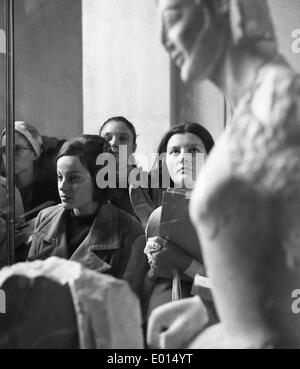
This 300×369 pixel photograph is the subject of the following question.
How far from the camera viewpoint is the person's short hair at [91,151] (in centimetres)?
169

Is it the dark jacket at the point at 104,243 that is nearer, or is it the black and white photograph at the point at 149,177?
the black and white photograph at the point at 149,177

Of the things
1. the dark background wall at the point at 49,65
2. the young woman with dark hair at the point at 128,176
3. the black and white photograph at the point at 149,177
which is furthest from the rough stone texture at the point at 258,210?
Result: the dark background wall at the point at 49,65

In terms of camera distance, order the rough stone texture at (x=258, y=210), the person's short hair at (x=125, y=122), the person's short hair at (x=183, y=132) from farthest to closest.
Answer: the person's short hair at (x=125, y=122) < the person's short hair at (x=183, y=132) < the rough stone texture at (x=258, y=210)

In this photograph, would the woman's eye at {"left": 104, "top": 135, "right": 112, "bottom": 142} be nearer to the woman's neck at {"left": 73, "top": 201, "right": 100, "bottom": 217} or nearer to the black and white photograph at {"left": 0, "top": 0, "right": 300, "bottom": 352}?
the black and white photograph at {"left": 0, "top": 0, "right": 300, "bottom": 352}

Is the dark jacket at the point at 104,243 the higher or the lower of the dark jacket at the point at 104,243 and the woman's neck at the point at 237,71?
the lower

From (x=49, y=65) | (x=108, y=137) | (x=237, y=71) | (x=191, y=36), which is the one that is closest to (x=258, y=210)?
(x=237, y=71)

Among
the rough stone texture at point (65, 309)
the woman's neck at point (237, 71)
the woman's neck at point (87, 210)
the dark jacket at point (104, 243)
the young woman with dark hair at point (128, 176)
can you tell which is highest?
the woman's neck at point (237, 71)

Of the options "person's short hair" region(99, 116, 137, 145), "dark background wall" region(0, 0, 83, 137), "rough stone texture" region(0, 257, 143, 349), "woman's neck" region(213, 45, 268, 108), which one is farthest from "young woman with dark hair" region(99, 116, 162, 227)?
"woman's neck" region(213, 45, 268, 108)

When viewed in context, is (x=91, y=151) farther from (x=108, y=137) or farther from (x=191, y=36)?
(x=191, y=36)

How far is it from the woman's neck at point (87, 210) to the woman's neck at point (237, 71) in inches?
20.5

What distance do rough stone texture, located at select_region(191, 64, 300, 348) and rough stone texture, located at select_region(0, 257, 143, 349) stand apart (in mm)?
307

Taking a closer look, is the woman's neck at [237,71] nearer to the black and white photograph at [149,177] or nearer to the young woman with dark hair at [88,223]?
the black and white photograph at [149,177]

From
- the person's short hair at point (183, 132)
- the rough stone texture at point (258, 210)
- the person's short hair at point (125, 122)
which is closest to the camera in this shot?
the rough stone texture at point (258, 210)

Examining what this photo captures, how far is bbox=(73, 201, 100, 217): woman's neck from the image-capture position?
1.72 m
